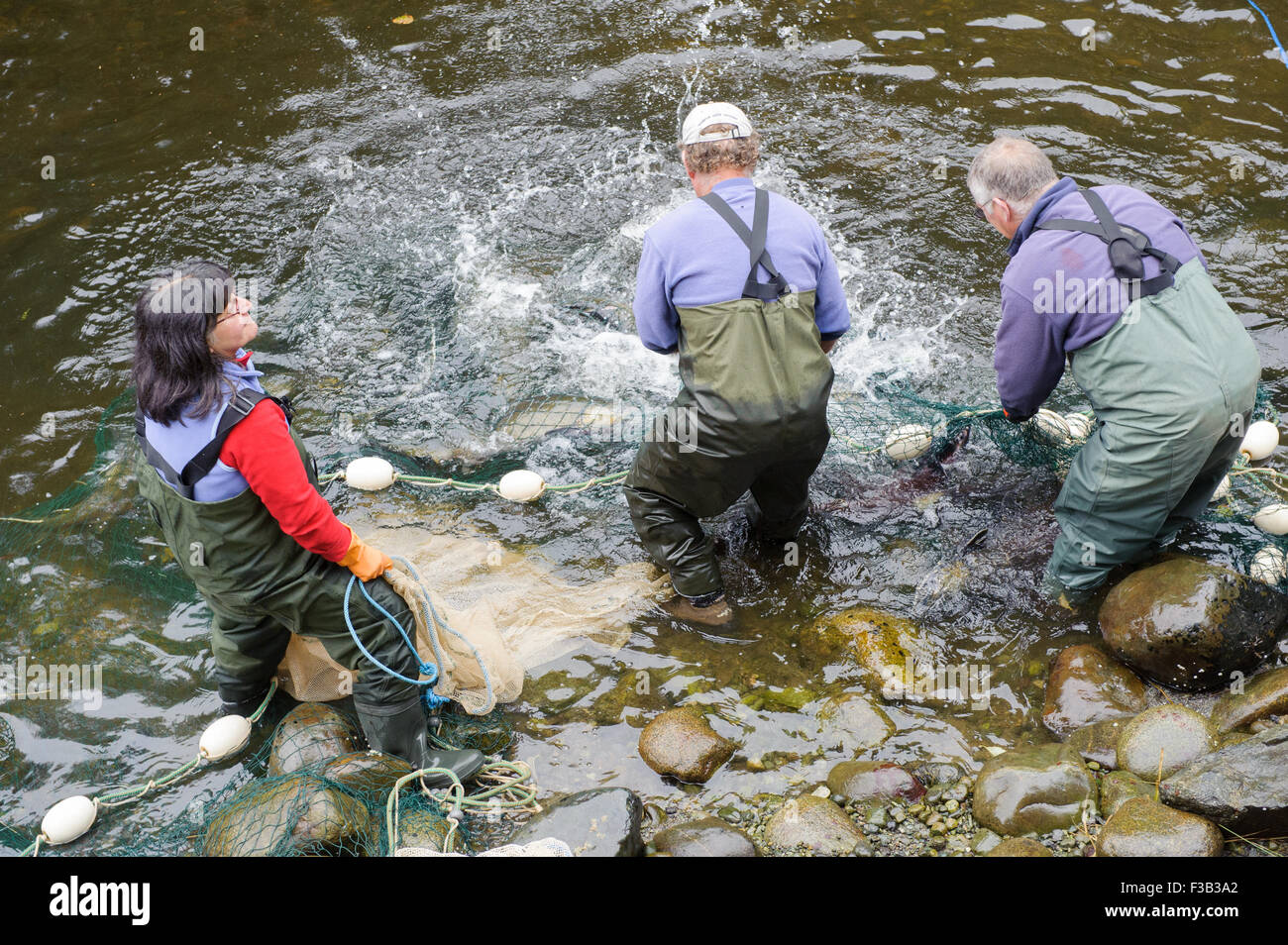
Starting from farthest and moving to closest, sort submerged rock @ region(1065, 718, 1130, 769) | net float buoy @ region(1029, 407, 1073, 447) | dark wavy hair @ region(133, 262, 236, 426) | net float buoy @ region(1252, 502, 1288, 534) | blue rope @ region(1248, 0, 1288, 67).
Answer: blue rope @ region(1248, 0, 1288, 67) → net float buoy @ region(1029, 407, 1073, 447) → net float buoy @ region(1252, 502, 1288, 534) → submerged rock @ region(1065, 718, 1130, 769) → dark wavy hair @ region(133, 262, 236, 426)

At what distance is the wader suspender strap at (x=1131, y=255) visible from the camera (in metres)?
3.83

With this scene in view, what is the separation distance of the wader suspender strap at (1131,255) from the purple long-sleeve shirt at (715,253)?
43.3 inches

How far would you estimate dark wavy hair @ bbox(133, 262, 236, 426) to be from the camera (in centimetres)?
317

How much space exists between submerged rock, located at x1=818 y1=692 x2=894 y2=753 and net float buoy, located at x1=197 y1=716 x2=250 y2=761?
263cm

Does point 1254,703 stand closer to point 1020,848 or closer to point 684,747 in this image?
point 1020,848

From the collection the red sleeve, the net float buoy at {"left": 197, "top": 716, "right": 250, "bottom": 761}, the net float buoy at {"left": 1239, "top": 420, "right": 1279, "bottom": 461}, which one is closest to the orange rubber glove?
the red sleeve

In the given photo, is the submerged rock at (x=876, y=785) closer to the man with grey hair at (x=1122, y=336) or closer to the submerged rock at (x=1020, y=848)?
the submerged rock at (x=1020, y=848)

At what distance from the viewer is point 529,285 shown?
6871 mm

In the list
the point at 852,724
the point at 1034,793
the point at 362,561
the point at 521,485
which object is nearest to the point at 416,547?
the point at 521,485

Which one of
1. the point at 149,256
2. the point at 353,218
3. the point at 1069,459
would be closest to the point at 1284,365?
the point at 1069,459

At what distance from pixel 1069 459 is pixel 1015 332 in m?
1.18

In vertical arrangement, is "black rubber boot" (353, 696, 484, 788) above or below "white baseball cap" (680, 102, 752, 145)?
below

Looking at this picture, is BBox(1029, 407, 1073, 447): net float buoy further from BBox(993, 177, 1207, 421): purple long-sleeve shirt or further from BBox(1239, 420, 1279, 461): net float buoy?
BBox(1239, 420, 1279, 461): net float buoy

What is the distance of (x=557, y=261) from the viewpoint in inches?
279
